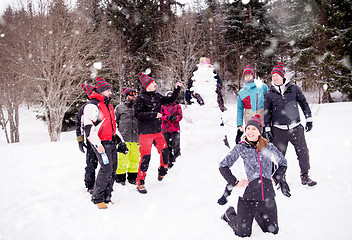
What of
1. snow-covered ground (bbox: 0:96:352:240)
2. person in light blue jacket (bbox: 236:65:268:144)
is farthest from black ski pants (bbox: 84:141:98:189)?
person in light blue jacket (bbox: 236:65:268:144)

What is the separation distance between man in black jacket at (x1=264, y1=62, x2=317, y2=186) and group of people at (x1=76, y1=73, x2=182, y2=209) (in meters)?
1.85

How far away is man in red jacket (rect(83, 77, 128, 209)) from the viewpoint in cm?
357

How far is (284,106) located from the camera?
4039 mm

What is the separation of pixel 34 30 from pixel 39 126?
21.4 m

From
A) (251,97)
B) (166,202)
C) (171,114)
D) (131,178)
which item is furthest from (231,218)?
(171,114)

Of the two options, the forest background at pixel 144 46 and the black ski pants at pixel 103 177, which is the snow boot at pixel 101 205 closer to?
the black ski pants at pixel 103 177

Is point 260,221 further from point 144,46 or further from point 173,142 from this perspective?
point 144,46

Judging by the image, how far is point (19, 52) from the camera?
1275 cm

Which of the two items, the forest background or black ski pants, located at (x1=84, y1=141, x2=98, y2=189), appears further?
the forest background

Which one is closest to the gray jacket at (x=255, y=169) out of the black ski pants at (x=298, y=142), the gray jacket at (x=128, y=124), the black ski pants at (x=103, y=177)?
the black ski pants at (x=298, y=142)

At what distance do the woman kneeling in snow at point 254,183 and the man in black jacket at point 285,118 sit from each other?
133 cm

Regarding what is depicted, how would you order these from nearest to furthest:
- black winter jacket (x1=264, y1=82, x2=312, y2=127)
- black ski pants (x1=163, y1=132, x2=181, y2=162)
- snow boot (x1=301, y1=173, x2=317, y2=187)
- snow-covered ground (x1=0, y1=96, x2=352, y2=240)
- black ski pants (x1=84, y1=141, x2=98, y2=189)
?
snow-covered ground (x1=0, y1=96, x2=352, y2=240) → snow boot (x1=301, y1=173, x2=317, y2=187) → black winter jacket (x1=264, y1=82, x2=312, y2=127) → black ski pants (x1=84, y1=141, x2=98, y2=189) → black ski pants (x1=163, y1=132, x2=181, y2=162)

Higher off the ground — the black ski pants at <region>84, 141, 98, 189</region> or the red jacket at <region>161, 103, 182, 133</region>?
the red jacket at <region>161, 103, 182, 133</region>

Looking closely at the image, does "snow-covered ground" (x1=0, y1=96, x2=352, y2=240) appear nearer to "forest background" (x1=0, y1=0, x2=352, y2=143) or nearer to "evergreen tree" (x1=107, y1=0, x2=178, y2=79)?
"forest background" (x1=0, y1=0, x2=352, y2=143)
